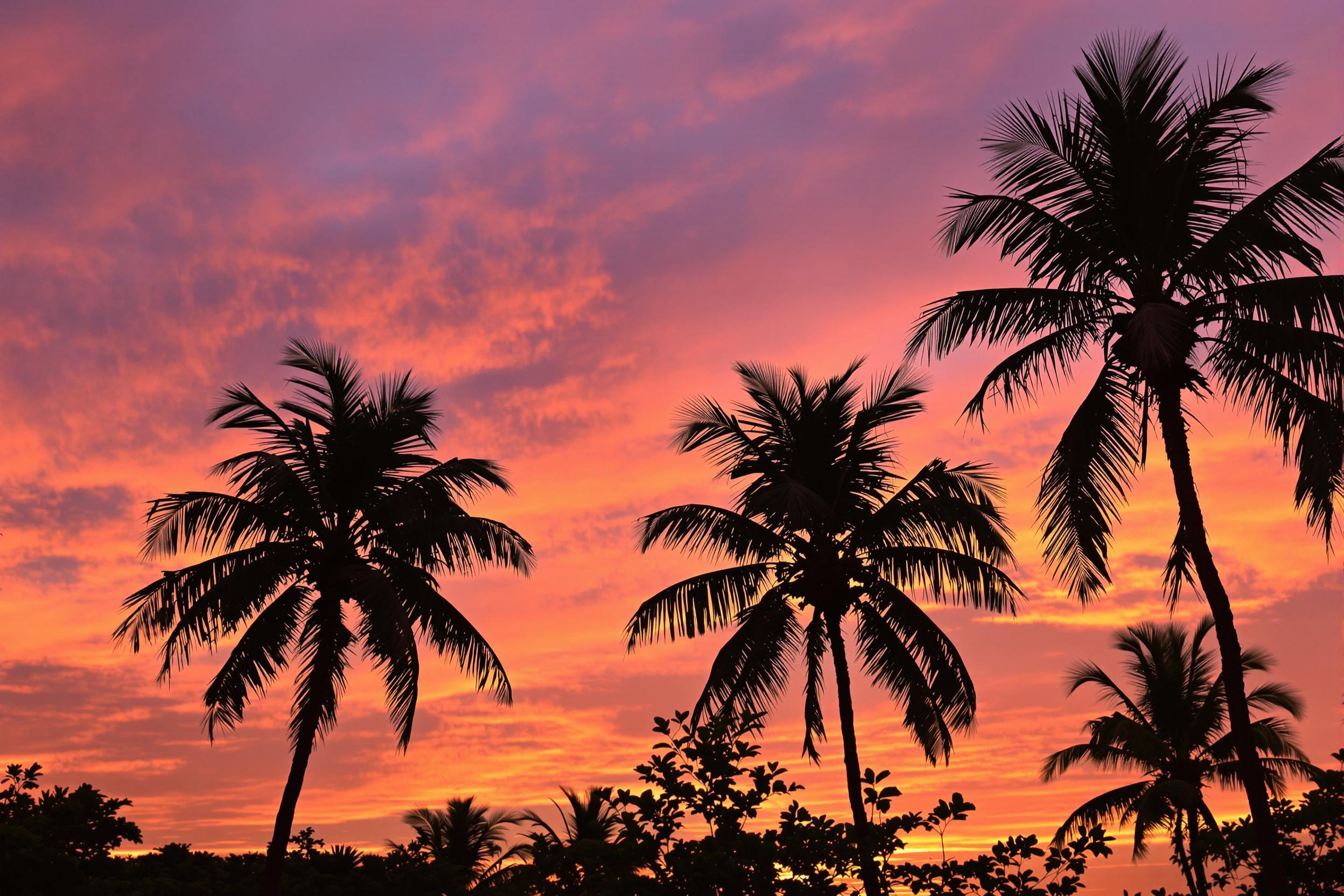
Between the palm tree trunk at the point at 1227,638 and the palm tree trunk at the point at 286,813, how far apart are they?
14.3 m

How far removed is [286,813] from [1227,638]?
48.6ft

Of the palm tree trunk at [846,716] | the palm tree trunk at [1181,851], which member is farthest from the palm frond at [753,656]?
the palm tree trunk at [1181,851]

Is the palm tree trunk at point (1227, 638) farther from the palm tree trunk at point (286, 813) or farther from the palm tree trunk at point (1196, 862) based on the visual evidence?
the palm tree trunk at point (286, 813)

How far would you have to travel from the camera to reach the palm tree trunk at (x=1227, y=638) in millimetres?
11422

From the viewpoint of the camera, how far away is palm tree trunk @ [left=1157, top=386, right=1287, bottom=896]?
11.4 m

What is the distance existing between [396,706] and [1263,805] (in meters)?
12.9

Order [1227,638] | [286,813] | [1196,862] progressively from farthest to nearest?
[1196,862], [286,813], [1227,638]

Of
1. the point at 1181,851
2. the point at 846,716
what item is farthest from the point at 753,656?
the point at 1181,851

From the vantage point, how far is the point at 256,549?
18734 millimetres

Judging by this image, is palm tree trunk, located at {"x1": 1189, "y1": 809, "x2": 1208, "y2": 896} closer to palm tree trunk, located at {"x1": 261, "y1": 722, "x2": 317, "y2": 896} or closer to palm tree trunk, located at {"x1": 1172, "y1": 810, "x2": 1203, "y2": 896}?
palm tree trunk, located at {"x1": 1172, "y1": 810, "x2": 1203, "y2": 896}

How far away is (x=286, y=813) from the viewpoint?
18047 mm

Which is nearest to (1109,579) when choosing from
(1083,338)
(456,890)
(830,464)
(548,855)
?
(1083,338)

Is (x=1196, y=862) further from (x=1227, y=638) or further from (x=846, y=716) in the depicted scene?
(x=1227, y=638)

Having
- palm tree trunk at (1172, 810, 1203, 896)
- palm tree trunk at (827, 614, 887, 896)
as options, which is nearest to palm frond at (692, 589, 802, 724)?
palm tree trunk at (827, 614, 887, 896)
